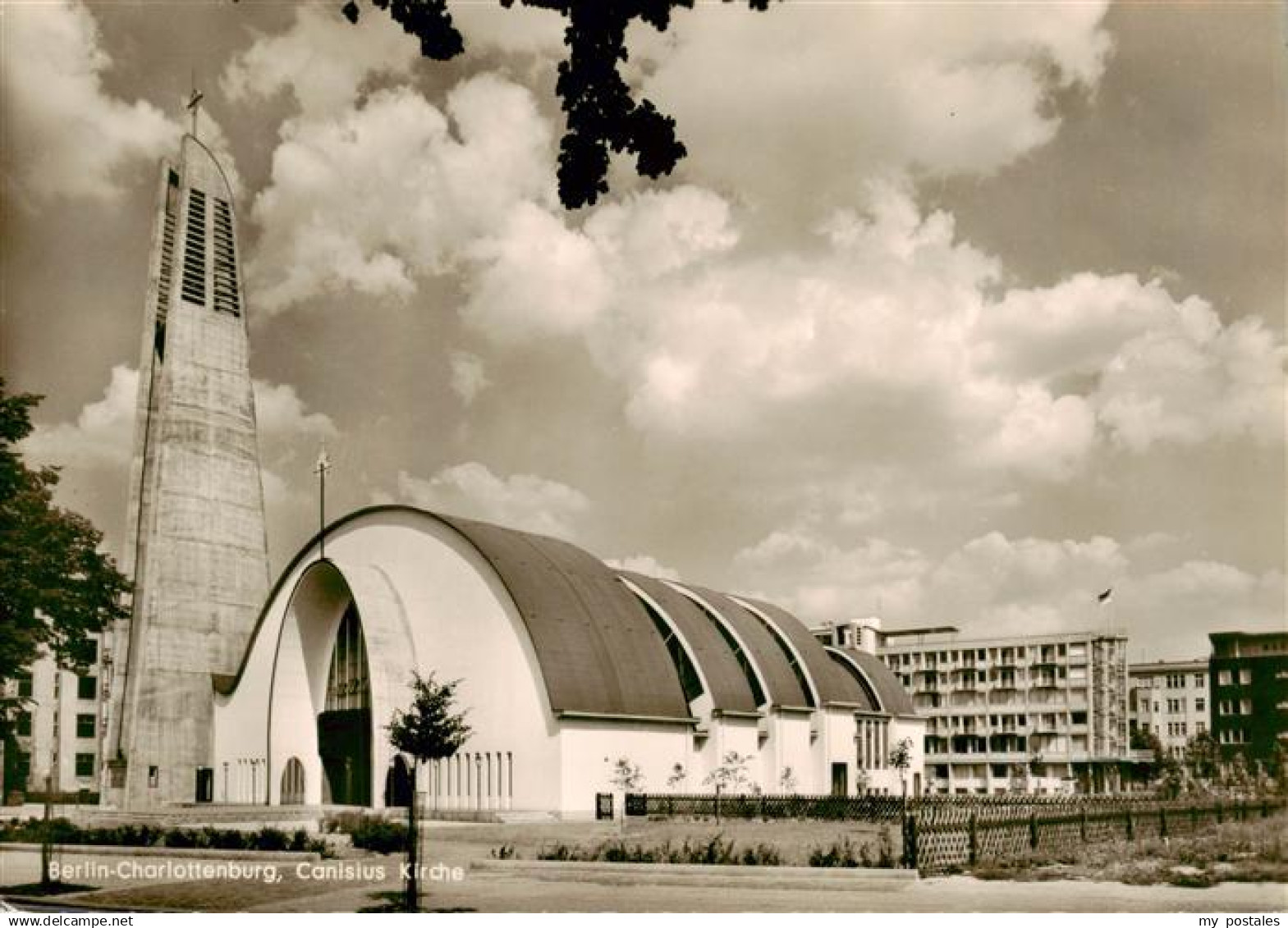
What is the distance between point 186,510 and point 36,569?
1957cm

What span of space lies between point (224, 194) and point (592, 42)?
4903 centimetres

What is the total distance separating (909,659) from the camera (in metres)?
109

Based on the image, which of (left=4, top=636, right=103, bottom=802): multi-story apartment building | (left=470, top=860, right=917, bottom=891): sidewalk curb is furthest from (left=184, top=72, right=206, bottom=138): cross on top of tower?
(left=4, top=636, right=103, bottom=802): multi-story apartment building

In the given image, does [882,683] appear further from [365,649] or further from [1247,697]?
[365,649]

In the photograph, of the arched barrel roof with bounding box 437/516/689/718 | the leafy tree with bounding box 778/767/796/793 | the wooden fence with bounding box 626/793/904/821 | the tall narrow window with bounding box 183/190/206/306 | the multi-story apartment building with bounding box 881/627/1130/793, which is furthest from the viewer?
the multi-story apartment building with bounding box 881/627/1130/793

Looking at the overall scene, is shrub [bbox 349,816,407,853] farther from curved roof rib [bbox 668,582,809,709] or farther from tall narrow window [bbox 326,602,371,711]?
curved roof rib [bbox 668,582,809,709]

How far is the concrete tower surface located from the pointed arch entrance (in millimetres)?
7844

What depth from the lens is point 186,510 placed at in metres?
52.9

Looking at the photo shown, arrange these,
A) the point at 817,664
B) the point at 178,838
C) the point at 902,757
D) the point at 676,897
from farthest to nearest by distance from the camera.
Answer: the point at 902,757 < the point at 817,664 < the point at 178,838 < the point at 676,897

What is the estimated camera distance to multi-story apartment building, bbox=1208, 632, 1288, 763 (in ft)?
203

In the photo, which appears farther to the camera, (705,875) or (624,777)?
(624,777)

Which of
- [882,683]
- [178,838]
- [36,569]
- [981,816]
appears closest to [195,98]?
[36,569]

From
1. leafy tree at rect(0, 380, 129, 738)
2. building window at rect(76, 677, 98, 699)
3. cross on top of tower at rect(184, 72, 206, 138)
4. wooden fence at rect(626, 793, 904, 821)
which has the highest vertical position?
cross on top of tower at rect(184, 72, 206, 138)

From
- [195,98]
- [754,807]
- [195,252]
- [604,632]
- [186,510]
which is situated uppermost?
[195,252]
